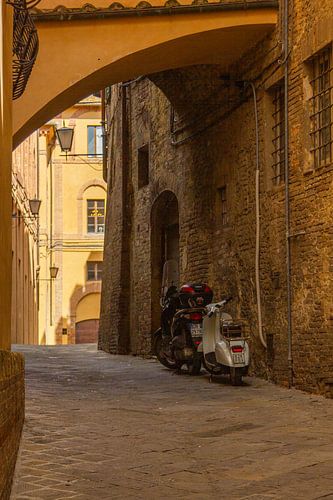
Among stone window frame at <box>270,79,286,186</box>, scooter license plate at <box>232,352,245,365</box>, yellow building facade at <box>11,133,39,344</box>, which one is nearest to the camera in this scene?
scooter license plate at <box>232,352,245,365</box>

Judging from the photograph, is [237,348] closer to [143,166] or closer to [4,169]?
[4,169]

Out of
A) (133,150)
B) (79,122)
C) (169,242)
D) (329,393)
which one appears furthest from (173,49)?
(79,122)

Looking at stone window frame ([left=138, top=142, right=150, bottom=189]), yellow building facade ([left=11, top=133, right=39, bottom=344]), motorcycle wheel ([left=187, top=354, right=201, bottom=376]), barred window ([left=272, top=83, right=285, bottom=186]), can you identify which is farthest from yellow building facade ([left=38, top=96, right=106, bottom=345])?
barred window ([left=272, top=83, right=285, bottom=186])

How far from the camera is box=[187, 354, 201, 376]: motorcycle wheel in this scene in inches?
496

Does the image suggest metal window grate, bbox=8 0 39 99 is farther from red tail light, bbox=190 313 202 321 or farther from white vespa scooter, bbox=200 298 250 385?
red tail light, bbox=190 313 202 321

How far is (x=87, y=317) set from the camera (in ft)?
137

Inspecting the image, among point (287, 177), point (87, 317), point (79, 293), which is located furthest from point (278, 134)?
point (87, 317)

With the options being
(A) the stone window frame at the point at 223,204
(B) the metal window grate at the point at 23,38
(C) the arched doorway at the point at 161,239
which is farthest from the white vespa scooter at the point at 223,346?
(C) the arched doorway at the point at 161,239

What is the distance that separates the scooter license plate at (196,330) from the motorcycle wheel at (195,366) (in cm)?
29

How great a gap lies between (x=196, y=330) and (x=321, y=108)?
3686mm

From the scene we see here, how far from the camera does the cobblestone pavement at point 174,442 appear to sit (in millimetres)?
5316

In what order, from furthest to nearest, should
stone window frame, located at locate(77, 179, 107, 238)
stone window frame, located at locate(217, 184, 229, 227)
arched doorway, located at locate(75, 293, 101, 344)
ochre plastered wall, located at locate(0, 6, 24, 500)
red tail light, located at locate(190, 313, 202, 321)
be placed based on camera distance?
stone window frame, located at locate(77, 179, 107, 238) < arched doorway, located at locate(75, 293, 101, 344) < stone window frame, located at locate(217, 184, 229, 227) < red tail light, located at locate(190, 313, 202, 321) < ochre plastered wall, located at locate(0, 6, 24, 500)

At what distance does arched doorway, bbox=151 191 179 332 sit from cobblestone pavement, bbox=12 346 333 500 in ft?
18.4

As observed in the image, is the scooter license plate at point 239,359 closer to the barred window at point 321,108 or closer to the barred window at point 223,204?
the barred window at point 321,108
